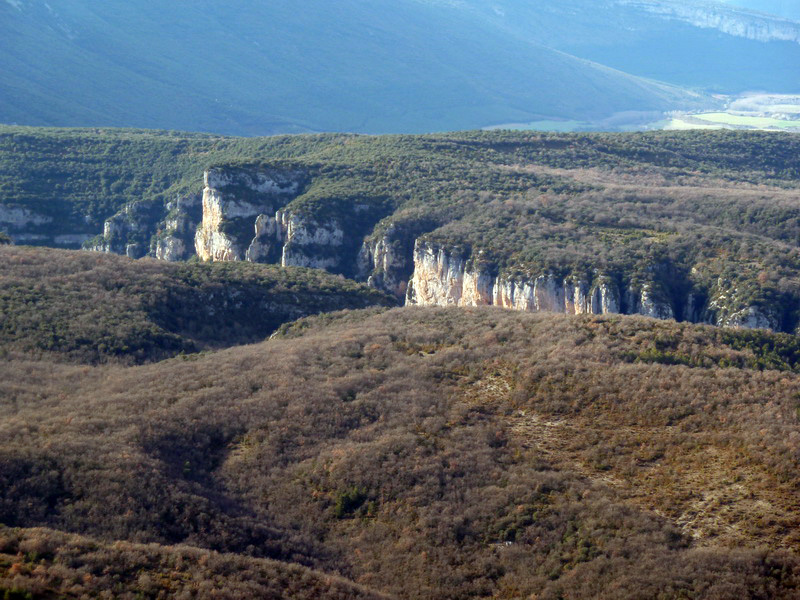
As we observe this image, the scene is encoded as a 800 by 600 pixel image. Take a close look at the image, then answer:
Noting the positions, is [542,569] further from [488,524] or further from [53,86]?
[53,86]

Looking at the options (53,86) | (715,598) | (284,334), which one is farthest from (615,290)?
(53,86)

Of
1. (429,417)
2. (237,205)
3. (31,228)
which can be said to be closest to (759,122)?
(237,205)

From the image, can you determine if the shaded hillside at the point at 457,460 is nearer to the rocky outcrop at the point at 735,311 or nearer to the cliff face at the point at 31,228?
the rocky outcrop at the point at 735,311

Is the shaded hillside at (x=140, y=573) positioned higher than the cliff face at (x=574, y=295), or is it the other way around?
the cliff face at (x=574, y=295)

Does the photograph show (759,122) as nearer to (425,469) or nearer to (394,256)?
(394,256)

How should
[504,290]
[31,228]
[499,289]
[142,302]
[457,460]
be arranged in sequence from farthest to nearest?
[31,228]
[499,289]
[504,290]
[142,302]
[457,460]

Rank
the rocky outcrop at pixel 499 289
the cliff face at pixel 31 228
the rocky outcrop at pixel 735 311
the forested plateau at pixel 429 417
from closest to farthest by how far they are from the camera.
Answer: the forested plateau at pixel 429 417 < the rocky outcrop at pixel 735 311 < the rocky outcrop at pixel 499 289 < the cliff face at pixel 31 228

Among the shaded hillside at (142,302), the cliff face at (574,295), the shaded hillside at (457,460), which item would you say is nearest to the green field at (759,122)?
the cliff face at (574,295)

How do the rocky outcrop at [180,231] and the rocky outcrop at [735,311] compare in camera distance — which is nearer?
the rocky outcrop at [735,311]
